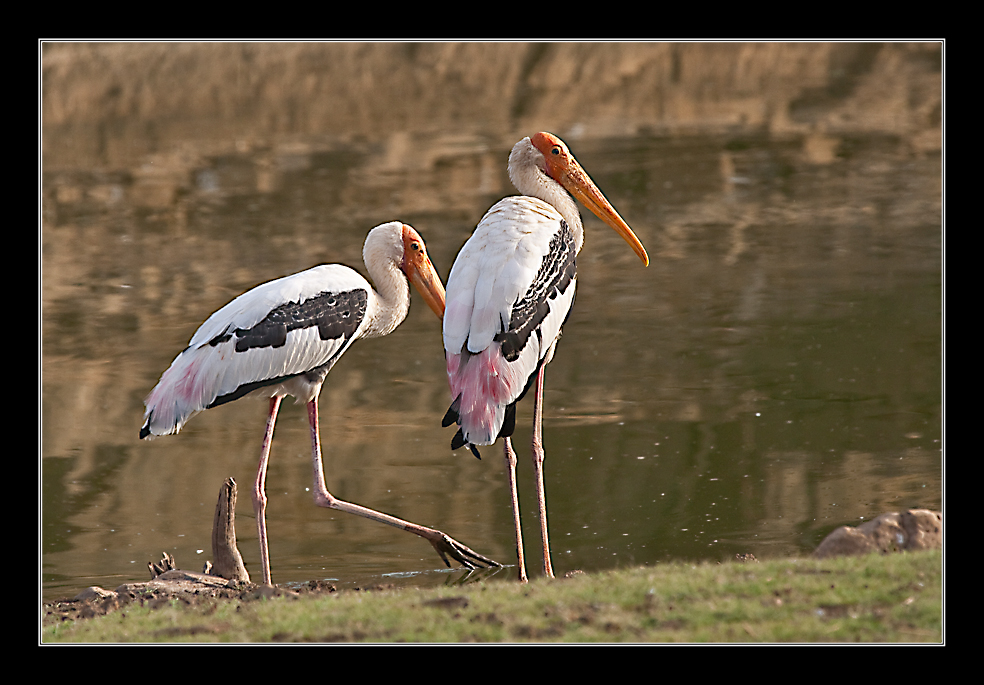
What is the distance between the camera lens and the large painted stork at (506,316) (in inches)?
257

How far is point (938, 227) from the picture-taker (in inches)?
674

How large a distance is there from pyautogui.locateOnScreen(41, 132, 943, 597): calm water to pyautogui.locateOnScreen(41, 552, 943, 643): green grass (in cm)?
141

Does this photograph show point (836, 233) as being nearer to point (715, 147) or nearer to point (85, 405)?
point (715, 147)

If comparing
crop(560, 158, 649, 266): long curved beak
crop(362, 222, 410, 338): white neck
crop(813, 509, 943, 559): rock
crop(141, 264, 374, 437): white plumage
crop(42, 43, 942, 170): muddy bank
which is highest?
crop(42, 43, 942, 170): muddy bank

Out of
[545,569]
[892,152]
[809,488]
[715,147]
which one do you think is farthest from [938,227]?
[545,569]

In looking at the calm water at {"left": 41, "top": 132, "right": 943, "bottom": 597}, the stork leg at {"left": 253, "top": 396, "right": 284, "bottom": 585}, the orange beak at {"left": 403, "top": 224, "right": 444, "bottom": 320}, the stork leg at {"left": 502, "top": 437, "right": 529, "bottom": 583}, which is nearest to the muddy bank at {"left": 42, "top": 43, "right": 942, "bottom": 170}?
the calm water at {"left": 41, "top": 132, "right": 943, "bottom": 597}

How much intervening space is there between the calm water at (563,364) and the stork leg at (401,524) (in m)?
0.13

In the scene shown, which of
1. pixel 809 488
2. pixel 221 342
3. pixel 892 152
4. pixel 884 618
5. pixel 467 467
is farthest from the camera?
pixel 892 152

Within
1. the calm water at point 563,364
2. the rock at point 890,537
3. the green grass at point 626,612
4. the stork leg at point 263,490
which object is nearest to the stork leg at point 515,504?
the green grass at point 626,612

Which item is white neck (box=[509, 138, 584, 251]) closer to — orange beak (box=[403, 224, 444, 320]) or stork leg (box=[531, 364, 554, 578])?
orange beak (box=[403, 224, 444, 320])

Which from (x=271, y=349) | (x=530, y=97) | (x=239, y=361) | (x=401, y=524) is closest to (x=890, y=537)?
(x=401, y=524)

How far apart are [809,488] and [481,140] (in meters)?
12.5

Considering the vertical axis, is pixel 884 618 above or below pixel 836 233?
below

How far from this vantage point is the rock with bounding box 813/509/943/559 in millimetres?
6836
